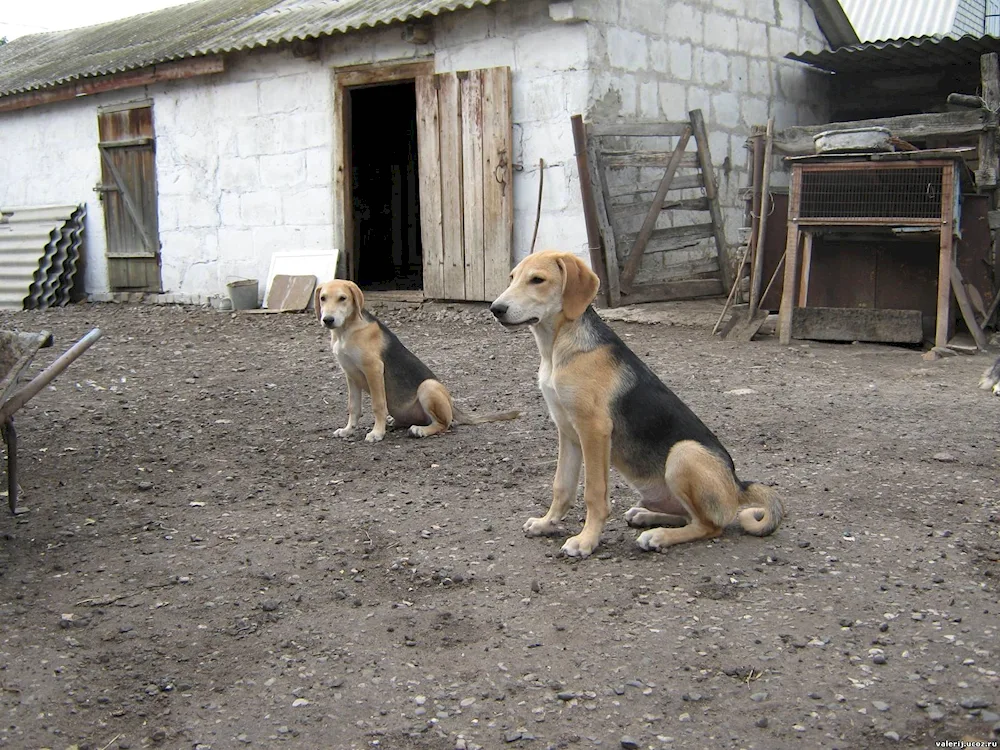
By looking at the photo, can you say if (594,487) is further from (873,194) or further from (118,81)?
(118,81)

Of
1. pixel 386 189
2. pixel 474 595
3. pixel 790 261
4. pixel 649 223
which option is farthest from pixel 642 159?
pixel 386 189

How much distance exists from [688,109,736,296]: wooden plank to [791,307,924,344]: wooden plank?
2.46 metres

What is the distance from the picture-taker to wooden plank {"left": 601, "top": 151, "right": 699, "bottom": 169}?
32.9 ft

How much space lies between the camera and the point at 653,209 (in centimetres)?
1041

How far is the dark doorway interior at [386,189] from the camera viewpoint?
1683 centimetres

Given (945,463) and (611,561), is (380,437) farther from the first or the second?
(945,463)

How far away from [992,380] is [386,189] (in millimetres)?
Result: 12655

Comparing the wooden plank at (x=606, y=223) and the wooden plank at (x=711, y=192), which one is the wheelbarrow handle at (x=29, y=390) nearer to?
the wooden plank at (x=606, y=223)

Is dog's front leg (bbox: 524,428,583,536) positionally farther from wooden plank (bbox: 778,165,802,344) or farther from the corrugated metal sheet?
the corrugated metal sheet

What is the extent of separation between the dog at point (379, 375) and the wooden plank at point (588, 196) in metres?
4.18

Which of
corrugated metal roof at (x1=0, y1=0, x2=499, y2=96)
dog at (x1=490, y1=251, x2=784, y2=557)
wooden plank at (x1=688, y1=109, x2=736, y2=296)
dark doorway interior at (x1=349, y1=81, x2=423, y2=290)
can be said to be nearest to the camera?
dog at (x1=490, y1=251, x2=784, y2=557)

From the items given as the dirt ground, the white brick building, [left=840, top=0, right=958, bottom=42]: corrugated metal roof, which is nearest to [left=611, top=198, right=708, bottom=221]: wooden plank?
the white brick building

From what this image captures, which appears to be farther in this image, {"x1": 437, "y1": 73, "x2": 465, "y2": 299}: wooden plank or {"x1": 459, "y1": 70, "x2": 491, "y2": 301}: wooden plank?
{"x1": 437, "y1": 73, "x2": 465, "y2": 299}: wooden plank

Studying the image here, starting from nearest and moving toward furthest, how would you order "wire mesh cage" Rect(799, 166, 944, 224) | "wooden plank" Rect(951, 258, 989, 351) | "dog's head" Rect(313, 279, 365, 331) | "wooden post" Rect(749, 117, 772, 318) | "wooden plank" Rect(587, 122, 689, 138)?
"dog's head" Rect(313, 279, 365, 331), "wire mesh cage" Rect(799, 166, 944, 224), "wooden plank" Rect(951, 258, 989, 351), "wooden post" Rect(749, 117, 772, 318), "wooden plank" Rect(587, 122, 689, 138)
